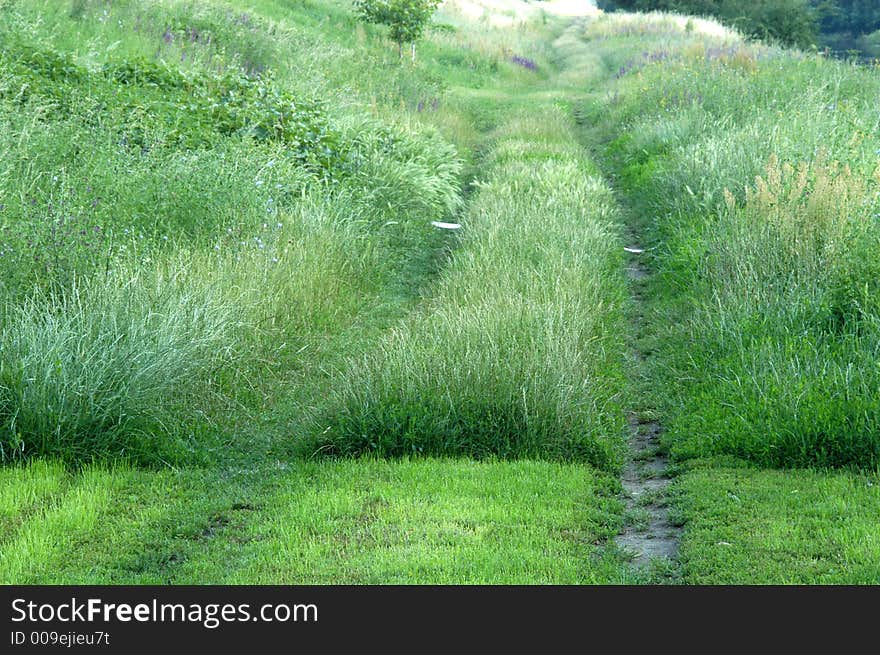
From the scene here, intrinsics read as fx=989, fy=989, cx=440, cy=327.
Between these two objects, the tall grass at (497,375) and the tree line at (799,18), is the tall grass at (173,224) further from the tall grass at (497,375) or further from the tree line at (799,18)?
the tree line at (799,18)

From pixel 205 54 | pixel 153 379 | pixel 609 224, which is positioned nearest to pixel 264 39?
pixel 205 54

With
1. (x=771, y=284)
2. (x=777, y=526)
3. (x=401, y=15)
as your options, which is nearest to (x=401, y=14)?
(x=401, y=15)

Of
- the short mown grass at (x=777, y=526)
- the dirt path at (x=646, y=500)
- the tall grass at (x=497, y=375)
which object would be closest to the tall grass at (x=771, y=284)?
the dirt path at (x=646, y=500)

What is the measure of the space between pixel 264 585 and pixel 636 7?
61.3m

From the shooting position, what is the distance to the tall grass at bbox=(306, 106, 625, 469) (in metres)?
5.71

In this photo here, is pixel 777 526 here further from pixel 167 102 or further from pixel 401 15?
pixel 401 15

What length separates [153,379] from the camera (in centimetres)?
577

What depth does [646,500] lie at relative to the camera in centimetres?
527

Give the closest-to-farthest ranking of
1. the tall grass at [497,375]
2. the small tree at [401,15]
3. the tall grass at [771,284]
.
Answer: the tall grass at [771,284] → the tall grass at [497,375] → the small tree at [401,15]

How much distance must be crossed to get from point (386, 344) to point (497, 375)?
0.93 m

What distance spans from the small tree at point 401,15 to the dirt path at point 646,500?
18508mm

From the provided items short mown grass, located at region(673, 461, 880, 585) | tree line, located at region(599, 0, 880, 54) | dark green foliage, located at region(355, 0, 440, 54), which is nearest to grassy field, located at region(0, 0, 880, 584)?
short mown grass, located at region(673, 461, 880, 585)

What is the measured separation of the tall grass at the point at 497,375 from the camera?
5.71 metres

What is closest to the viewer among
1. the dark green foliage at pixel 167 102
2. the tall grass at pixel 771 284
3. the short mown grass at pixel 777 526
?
the short mown grass at pixel 777 526
